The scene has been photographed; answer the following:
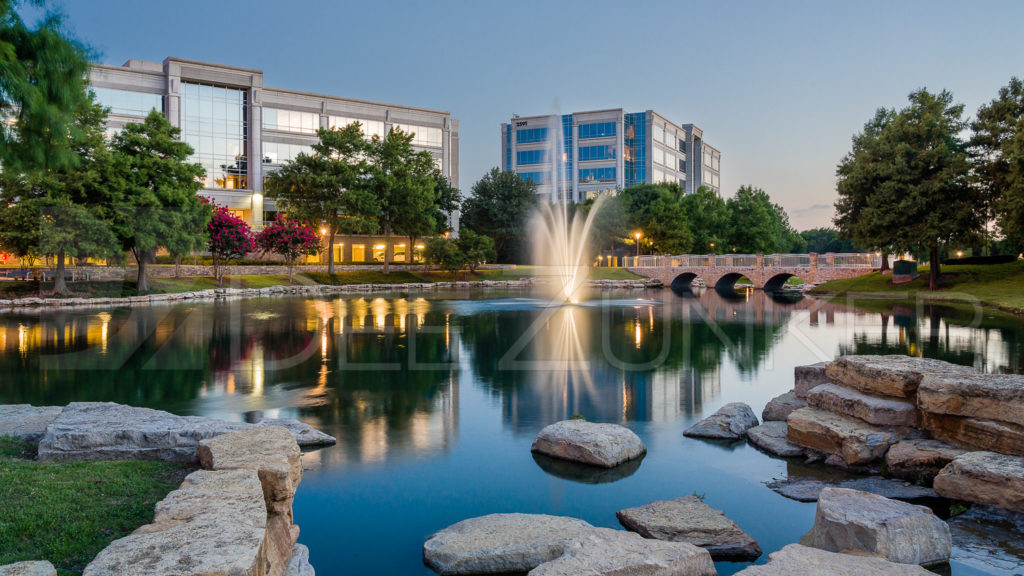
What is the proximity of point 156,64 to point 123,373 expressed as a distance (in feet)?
225

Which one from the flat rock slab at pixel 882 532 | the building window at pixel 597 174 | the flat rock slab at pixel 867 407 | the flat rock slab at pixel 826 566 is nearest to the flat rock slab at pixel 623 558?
the flat rock slab at pixel 826 566

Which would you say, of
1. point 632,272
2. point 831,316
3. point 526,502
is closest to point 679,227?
point 632,272

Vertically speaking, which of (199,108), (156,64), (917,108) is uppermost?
(156,64)

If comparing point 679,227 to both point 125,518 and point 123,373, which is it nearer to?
point 123,373

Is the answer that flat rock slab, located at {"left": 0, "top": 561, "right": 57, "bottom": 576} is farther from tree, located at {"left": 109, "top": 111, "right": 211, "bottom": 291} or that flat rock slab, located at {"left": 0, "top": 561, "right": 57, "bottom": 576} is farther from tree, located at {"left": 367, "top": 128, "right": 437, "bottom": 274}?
tree, located at {"left": 367, "top": 128, "right": 437, "bottom": 274}

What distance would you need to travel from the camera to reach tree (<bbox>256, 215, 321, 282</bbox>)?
57.6m

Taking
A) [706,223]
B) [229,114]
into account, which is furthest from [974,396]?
[706,223]

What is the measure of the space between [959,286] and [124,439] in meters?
51.3

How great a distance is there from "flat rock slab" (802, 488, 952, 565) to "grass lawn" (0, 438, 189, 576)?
6.53 meters

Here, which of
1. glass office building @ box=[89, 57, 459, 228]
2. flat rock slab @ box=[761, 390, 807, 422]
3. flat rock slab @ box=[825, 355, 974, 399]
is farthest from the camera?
glass office building @ box=[89, 57, 459, 228]

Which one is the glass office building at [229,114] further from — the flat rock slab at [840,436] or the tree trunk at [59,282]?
the flat rock slab at [840,436]

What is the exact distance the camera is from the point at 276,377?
15711 mm

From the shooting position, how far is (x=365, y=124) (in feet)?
278

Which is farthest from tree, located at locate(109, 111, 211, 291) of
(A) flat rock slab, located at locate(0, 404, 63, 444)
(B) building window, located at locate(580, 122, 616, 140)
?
(B) building window, located at locate(580, 122, 616, 140)
